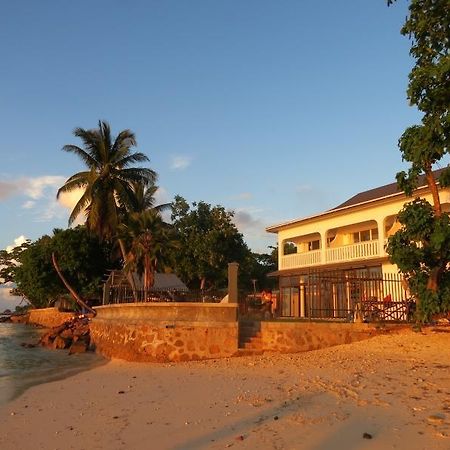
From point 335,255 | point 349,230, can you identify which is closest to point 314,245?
point 349,230

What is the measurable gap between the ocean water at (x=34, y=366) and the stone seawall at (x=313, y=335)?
22.4 feet

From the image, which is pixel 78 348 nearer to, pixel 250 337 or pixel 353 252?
pixel 250 337

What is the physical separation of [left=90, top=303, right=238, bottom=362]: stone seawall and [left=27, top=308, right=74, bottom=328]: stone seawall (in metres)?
27.7

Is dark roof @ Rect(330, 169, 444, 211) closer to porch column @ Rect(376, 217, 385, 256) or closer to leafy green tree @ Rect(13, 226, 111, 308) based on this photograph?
porch column @ Rect(376, 217, 385, 256)

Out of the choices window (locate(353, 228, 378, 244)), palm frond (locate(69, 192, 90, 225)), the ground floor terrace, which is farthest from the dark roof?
palm frond (locate(69, 192, 90, 225))

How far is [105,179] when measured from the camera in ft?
124

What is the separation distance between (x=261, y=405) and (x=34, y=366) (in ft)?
44.9

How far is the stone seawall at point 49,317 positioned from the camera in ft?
153

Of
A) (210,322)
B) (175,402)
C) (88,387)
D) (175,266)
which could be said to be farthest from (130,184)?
(175,402)

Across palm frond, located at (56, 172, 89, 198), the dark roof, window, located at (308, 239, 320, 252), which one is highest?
palm frond, located at (56, 172, 89, 198)

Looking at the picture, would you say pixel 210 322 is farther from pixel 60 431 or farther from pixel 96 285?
pixel 96 285

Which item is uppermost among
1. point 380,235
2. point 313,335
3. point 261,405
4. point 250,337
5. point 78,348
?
point 380,235

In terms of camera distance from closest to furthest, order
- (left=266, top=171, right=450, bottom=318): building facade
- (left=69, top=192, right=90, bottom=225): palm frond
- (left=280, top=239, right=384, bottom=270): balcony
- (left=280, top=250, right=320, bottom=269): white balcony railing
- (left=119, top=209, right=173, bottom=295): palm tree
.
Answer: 1. (left=266, top=171, right=450, bottom=318): building facade
2. (left=280, top=239, right=384, bottom=270): balcony
3. (left=280, top=250, right=320, bottom=269): white balcony railing
4. (left=119, top=209, right=173, bottom=295): palm tree
5. (left=69, top=192, right=90, bottom=225): palm frond

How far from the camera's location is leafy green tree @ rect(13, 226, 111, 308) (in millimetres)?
43094
